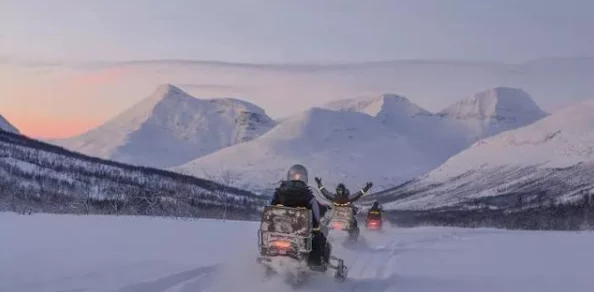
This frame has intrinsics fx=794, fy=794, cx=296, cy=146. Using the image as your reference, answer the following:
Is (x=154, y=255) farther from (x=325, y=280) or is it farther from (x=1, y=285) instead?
(x=1, y=285)

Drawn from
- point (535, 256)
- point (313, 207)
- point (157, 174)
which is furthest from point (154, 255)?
point (157, 174)

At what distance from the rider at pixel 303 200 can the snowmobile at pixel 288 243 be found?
0.22 metres

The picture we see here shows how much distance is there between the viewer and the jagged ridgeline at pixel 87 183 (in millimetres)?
104625

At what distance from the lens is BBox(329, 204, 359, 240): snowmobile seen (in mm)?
24312

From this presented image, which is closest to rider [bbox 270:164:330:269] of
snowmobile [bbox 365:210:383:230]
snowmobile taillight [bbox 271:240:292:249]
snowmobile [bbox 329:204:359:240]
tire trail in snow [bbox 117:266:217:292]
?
snowmobile taillight [bbox 271:240:292:249]

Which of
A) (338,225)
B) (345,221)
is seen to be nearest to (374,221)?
(345,221)

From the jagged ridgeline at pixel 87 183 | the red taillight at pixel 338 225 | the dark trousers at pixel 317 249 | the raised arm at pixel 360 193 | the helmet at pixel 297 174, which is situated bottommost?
the dark trousers at pixel 317 249

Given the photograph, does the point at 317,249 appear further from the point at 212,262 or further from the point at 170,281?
the point at 170,281

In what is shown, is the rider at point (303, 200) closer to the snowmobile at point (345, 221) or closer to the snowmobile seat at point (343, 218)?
the snowmobile at point (345, 221)

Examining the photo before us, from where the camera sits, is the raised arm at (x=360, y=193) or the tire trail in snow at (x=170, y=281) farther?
the raised arm at (x=360, y=193)

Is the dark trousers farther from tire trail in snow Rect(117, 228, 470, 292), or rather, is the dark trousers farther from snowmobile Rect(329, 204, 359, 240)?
snowmobile Rect(329, 204, 359, 240)

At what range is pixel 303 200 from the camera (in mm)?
14609

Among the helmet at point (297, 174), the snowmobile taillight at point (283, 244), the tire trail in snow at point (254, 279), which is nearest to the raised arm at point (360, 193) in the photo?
the tire trail in snow at point (254, 279)

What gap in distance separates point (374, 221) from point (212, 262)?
1971 centimetres
